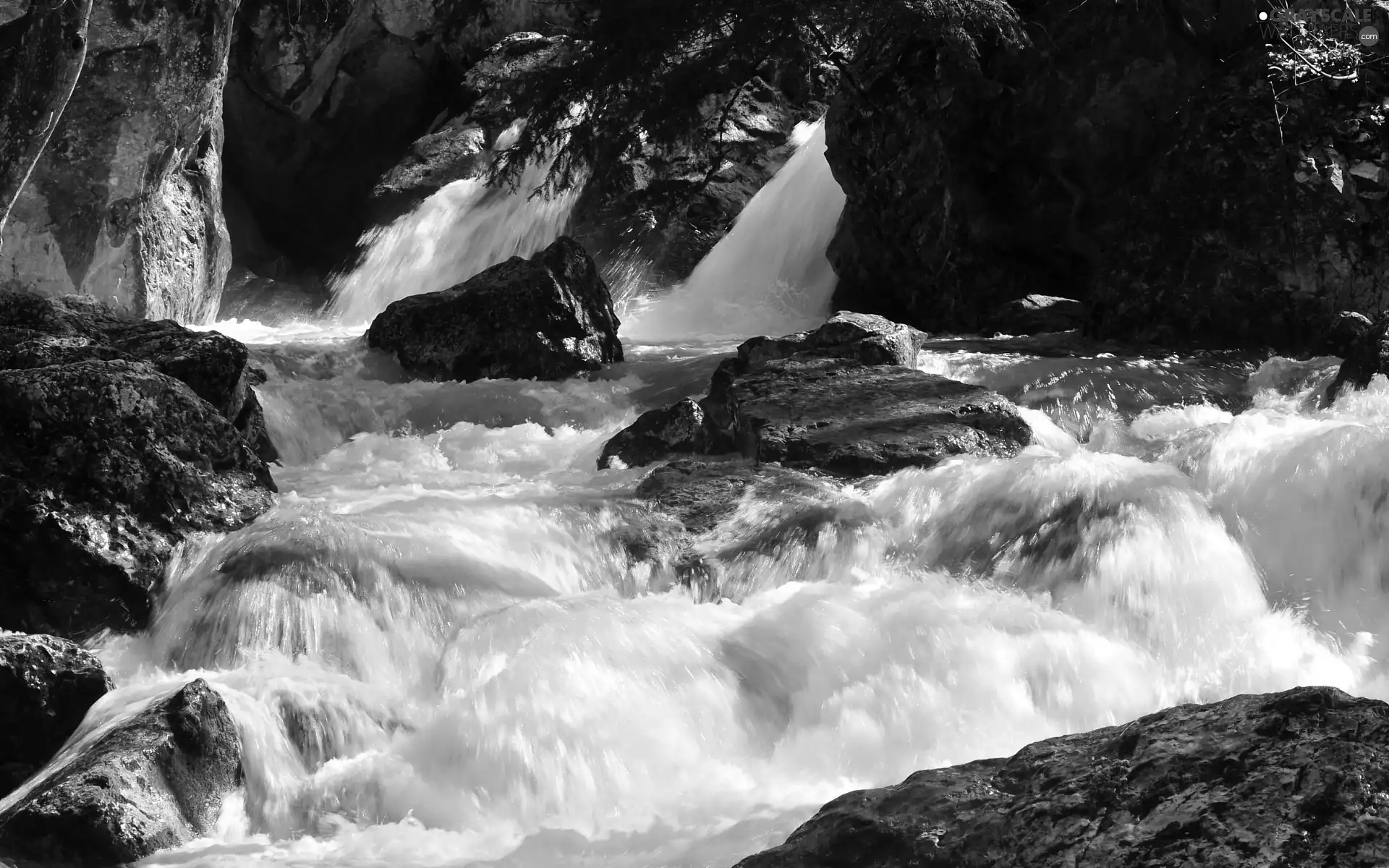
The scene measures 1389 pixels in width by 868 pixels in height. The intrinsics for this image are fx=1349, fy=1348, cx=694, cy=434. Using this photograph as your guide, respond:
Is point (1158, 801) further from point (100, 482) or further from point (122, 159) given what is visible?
point (122, 159)

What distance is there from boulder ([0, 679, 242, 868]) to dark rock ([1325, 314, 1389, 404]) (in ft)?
22.0

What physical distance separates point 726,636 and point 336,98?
1715 cm

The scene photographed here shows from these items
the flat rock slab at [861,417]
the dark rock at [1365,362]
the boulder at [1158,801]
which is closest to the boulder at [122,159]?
the flat rock slab at [861,417]

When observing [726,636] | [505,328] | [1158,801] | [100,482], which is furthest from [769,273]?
[1158,801]

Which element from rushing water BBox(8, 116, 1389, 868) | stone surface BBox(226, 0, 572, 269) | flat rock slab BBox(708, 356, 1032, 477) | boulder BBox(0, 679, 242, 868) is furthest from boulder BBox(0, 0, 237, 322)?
boulder BBox(0, 679, 242, 868)

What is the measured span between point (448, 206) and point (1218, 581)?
1505cm

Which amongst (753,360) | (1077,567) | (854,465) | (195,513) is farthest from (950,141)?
(195,513)

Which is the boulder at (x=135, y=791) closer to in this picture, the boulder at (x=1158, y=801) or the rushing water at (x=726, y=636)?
the rushing water at (x=726, y=636)

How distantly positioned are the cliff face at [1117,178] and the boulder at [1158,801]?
9062 mm

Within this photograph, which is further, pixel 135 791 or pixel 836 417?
pixel 836 417

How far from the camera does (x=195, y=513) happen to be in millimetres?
6254

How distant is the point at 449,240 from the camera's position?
18500 millimetres

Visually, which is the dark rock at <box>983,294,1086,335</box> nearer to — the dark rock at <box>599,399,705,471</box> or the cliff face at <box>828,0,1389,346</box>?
the cliff face at <box>828,0,1389,346</box>

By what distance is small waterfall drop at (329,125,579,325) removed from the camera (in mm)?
17859
